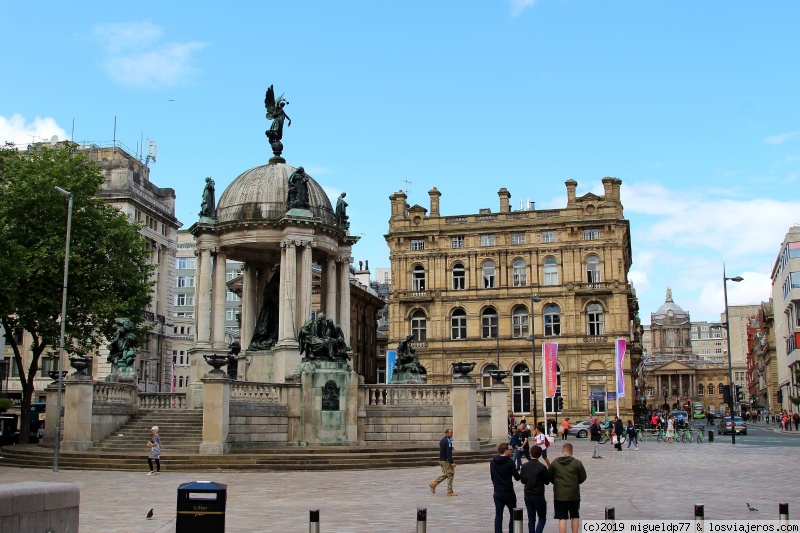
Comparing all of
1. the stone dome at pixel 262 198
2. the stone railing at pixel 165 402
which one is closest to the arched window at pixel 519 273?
the stone dome at pixel 262 198

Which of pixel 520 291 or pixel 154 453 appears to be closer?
pixel 154 453

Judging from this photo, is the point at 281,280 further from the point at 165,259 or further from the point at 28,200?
the point at 165,259

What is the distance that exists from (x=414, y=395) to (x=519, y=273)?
46141 millimetres

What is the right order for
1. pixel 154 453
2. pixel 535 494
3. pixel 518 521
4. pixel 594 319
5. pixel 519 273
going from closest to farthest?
pixel 518 521 < pixel 535 494 < pixel 154 453 < pixel 594 319 < pixel 519 273

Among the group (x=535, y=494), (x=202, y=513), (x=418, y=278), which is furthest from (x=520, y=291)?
(x=202, y=513)

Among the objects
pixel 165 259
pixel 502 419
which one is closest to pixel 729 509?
pixel 502 419

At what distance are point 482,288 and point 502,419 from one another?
4071cm

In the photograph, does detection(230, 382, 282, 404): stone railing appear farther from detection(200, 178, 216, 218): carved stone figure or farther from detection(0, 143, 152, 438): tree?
detection(0, 143, 152, 438): tree

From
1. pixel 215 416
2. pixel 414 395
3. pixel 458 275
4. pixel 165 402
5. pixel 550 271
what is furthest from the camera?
pixel 458 275

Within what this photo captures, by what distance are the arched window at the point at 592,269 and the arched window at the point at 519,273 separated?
527 centimetres

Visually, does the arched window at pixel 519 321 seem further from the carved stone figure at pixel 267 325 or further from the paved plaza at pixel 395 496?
the paved plaza at pixel 395 496

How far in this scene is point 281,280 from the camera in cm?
3425

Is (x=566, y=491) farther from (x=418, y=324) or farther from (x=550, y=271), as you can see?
(x=418, y=324)

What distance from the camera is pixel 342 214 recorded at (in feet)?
124
